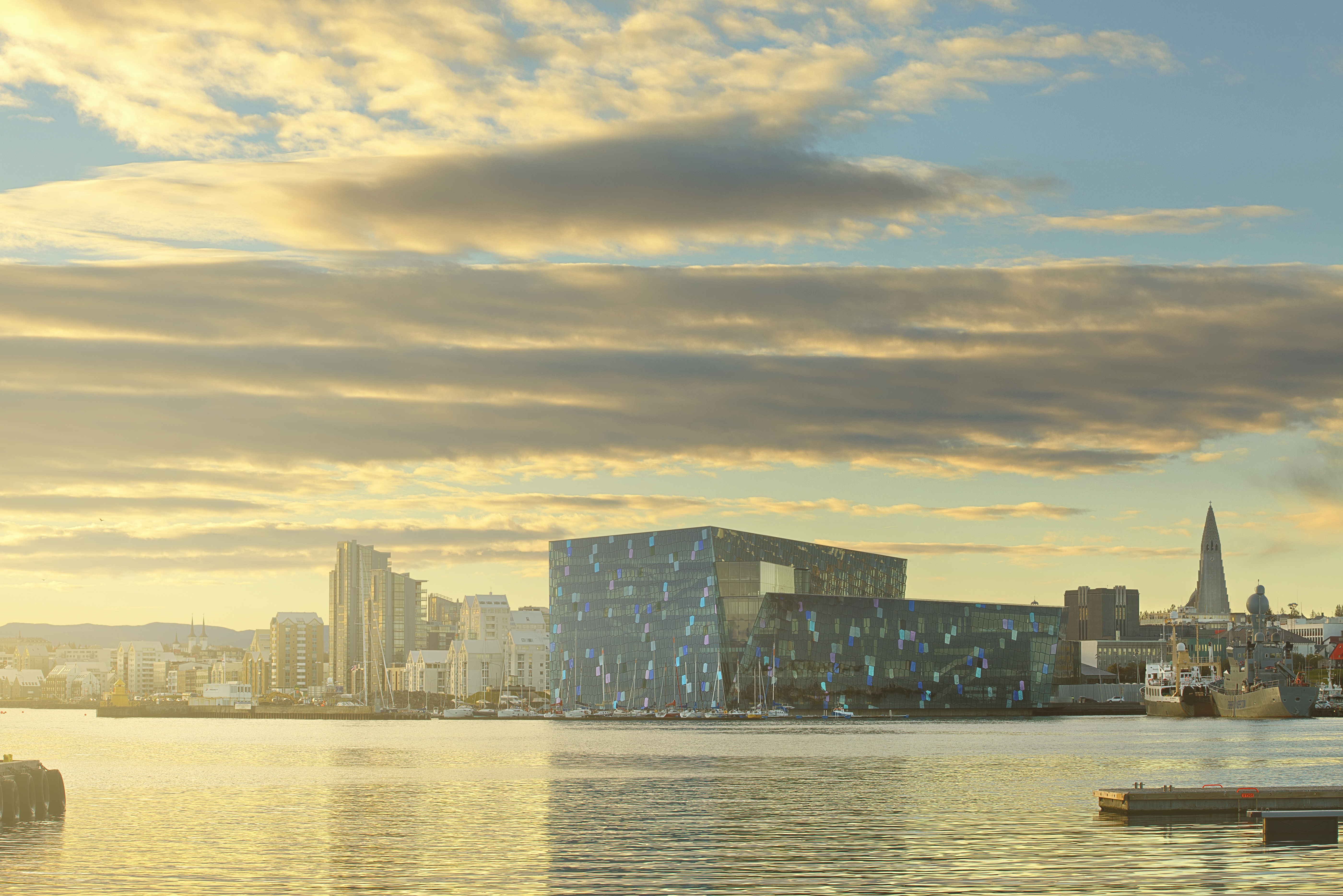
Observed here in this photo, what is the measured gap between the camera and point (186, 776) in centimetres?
8838

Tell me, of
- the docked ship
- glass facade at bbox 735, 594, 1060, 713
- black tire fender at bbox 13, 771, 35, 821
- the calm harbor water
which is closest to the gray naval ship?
the docked ship

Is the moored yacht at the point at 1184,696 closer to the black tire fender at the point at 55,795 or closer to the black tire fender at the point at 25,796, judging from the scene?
the black tire fender at the point at 55,795

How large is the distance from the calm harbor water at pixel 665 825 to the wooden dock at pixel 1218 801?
1.63m

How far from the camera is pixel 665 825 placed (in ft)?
180

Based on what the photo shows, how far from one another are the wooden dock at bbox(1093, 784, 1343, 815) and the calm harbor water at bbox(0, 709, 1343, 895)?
5.35ft

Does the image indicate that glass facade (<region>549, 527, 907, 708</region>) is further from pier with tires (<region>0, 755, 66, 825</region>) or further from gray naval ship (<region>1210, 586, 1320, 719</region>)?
pier with tires (<region>0, 755, 66, 825</region>)

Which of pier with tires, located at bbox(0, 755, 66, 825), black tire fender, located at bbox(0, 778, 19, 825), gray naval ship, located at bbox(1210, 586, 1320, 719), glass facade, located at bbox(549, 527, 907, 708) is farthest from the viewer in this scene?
glass facade, located at bbox(549, 527, 907, 708)

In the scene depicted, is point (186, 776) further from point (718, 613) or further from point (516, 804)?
point (718, 613)

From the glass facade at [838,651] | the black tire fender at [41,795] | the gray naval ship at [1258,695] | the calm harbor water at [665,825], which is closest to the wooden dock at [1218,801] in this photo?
the calm harbor water at [665,825]

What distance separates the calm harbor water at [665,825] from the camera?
40531 millimetres

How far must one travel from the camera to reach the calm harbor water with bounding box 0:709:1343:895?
1596 inches

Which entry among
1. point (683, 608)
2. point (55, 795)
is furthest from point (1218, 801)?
point (683, 608)

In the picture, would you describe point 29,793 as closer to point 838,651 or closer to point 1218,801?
point 1218,801

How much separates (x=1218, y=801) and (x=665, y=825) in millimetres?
20228
